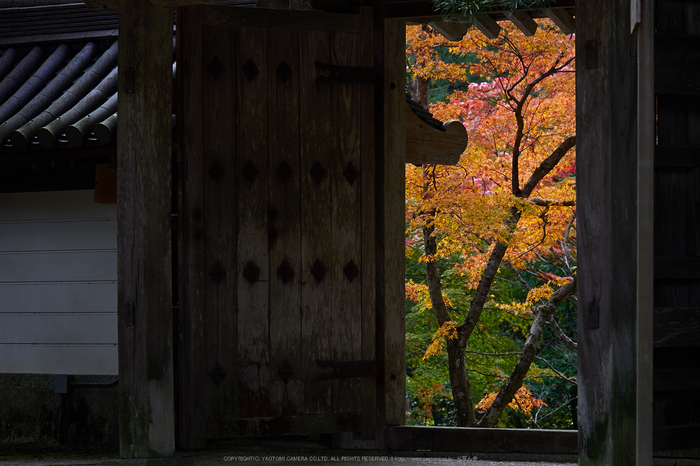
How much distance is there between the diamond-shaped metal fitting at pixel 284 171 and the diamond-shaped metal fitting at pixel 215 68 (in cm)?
62

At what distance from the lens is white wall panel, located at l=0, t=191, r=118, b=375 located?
16.6 ft

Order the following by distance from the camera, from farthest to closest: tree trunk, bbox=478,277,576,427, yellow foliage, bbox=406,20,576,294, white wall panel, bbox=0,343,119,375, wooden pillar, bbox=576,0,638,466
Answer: tree trunk, bbox=478,277,576,427 < yellow foliage, bbox=406,20,576,294 < white wall panel, bbox=0,343,119,375 < wooden pillar, bbox=576,0,638,466

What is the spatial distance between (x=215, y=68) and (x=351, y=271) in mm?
1407

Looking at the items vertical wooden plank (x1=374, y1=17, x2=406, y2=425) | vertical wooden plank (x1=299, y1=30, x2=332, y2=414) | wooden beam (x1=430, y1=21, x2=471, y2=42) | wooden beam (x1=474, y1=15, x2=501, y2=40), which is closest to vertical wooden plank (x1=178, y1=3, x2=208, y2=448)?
vertical wooden plank (x1=299, y1=30, x2=332, y2=414)

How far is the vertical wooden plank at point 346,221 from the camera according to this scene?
12.9ft

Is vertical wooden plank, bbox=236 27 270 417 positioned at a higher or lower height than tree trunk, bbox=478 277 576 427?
higher

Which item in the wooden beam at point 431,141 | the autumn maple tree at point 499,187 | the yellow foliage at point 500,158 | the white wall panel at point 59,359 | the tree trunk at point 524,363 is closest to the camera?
the wooden beam at point 431,141

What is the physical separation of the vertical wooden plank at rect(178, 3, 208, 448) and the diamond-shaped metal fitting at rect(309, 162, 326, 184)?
63 cm

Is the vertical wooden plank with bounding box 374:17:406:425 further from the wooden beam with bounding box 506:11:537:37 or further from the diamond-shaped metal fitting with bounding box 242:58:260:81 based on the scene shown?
the wooden beam with bounding box 506:11:537:37

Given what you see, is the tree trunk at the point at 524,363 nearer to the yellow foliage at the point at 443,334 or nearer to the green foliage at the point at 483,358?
the green foliage at the point at 483,358

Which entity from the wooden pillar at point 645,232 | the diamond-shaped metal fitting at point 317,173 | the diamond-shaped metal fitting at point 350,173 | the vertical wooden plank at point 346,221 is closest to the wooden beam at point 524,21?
the vertical wooden plank at point 346,221

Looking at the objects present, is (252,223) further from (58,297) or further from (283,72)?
(58,297)

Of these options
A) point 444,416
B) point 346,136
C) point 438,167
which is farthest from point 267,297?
point 444,416
